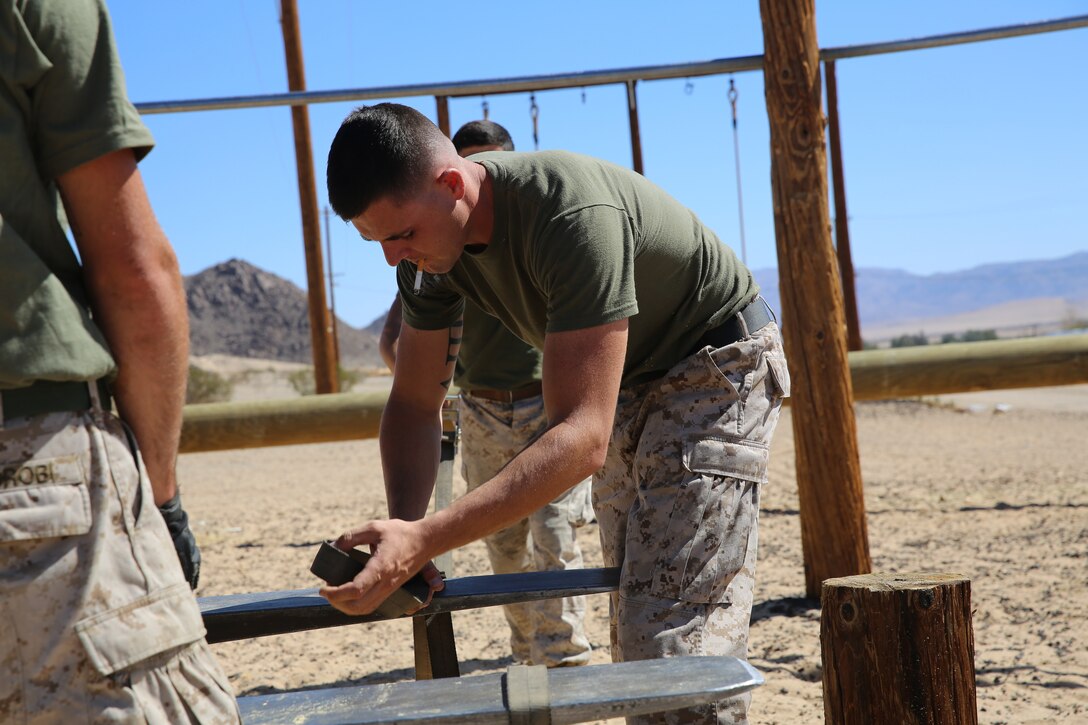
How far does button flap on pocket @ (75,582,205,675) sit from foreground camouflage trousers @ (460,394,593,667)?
214 cm

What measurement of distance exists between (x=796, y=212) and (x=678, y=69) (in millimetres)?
762

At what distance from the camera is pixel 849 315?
23.2 feet

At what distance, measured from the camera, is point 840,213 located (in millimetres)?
6980

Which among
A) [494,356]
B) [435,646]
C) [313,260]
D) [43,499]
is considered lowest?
[435,646]

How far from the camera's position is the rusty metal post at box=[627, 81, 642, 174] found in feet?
15.8

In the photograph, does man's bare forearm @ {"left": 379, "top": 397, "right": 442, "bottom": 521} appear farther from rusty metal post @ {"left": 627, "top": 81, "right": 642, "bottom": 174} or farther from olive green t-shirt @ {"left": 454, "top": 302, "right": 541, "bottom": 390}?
rusty metal post @ {"left": 627, "top": 81, "right": 642, "bottom": 174}

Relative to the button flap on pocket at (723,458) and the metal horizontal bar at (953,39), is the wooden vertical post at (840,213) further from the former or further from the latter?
the button flap on pocket at (723,458)

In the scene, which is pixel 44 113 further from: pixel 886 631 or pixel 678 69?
pixel 678 69

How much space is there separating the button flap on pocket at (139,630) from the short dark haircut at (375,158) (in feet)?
2.81

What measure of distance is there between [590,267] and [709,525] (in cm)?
63

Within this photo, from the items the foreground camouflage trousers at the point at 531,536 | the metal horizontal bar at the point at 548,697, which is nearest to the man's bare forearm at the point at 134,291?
the metal horizontal bar at the point at 548,697

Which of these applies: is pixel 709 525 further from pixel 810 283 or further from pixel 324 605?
pixel 810 283

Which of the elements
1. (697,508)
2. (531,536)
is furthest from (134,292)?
(531,536)

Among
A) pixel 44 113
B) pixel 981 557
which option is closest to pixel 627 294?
pixel 44 113
